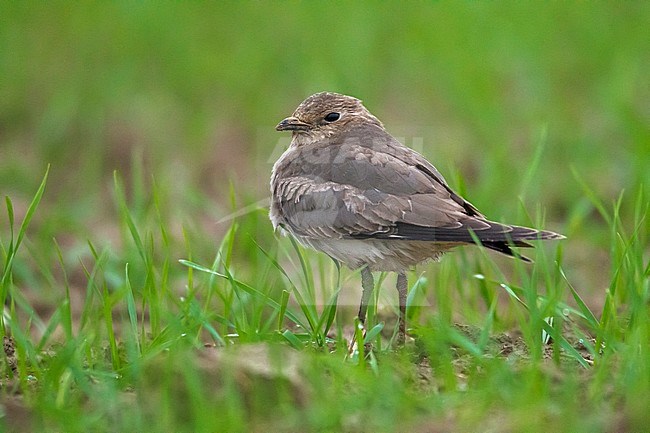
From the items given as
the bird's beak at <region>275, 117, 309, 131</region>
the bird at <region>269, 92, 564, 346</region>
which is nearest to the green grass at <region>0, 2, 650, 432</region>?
the bird at <region>269, 92, 564, 346</region>

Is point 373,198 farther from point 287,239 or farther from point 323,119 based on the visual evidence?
point 287,239

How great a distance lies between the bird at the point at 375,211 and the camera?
184 inches

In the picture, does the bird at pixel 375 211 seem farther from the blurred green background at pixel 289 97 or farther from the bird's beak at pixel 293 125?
the blurred green background at pixel 289 97

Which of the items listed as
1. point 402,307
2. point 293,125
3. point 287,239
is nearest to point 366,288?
point 402,307

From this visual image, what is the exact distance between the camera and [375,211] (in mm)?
4797

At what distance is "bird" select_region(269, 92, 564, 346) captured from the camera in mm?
4668

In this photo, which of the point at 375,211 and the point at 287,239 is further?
the point at 287,239

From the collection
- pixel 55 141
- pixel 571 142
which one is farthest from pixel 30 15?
pixel 571 142

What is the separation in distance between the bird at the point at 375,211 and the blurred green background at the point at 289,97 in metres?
1.48

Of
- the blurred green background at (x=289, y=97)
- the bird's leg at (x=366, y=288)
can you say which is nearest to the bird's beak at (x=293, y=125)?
the bird's leg at (x=366, y=288)

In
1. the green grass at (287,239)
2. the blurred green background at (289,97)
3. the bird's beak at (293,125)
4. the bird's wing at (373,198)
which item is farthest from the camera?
the blurred green background at (289,97)

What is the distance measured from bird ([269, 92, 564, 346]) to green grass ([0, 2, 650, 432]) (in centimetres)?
13

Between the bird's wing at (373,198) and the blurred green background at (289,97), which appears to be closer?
the bird's wing at (373,198)

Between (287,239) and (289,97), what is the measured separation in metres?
2.47
